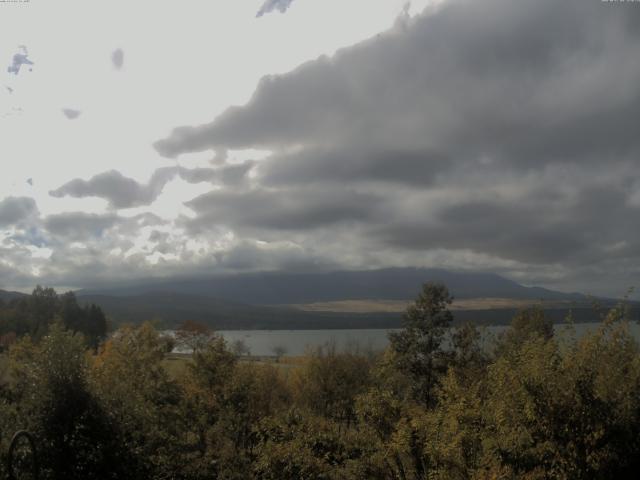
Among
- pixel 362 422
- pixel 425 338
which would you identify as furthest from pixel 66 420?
pixel 425 338

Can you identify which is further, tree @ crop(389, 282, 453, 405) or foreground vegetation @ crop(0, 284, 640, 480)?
tree @ crop(389, 282, 453, 405)

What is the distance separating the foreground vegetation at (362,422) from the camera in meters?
10.9

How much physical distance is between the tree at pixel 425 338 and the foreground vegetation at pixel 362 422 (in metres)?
10.7

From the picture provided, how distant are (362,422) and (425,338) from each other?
22257mm

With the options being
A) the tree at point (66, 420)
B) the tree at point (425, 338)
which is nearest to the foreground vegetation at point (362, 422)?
the tree at point (66, 420)

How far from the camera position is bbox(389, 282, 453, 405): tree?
36.1m

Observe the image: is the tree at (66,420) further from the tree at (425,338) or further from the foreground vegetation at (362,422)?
the tree at (425,338)

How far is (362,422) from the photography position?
16047 millimetres

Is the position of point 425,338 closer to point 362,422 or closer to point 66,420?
point 362,422

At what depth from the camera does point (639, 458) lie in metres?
11.7

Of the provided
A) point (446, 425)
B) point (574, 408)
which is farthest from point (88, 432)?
point (574, 408)

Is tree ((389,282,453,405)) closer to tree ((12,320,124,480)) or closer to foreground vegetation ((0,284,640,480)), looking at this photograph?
foreground vegetation ((0,284,640,480))

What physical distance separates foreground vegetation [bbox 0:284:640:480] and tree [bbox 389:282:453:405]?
1070 centimetres

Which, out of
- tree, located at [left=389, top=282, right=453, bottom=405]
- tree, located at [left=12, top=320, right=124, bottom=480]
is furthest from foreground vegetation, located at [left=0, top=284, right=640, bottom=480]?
tree, located at [left=389, top=282, right=453, bottom=405]
